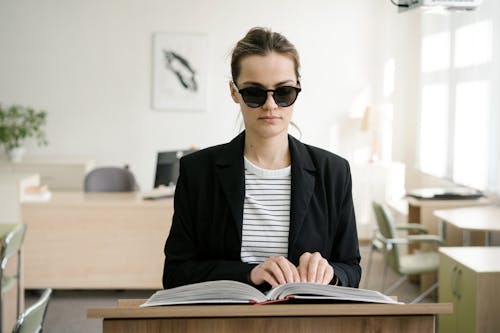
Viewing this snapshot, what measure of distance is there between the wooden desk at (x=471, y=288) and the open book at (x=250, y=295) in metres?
2.83

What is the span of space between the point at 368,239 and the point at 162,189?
2.98 m

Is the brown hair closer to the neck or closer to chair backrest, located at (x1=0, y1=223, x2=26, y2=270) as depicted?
the neck

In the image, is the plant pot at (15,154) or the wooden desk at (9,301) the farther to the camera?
the plant pot at (15,154)

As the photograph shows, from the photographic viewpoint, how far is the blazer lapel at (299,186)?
1.90 metres

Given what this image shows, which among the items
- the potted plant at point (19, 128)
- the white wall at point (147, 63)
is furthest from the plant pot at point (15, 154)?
the white wall at point (147, 63)

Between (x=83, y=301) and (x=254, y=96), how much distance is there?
4.88m

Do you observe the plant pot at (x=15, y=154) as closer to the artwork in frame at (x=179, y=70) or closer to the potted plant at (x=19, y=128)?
the potted plant at (x=19, y=128)

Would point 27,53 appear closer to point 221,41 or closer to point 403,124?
point 221,41

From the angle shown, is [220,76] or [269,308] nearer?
[269,308]

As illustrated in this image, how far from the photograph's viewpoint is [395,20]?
359 inches

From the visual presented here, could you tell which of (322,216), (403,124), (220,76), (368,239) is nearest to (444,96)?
(403,124)

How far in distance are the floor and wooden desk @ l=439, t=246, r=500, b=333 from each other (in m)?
1.77

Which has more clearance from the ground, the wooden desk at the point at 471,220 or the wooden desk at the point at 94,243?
the wooden desk at the point at 471,220

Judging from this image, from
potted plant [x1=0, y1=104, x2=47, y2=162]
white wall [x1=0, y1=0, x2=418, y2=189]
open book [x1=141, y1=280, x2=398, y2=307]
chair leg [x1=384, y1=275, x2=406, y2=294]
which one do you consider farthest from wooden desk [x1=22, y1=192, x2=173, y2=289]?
open book [x1=141, y1=280, x2=398, y2=307]
